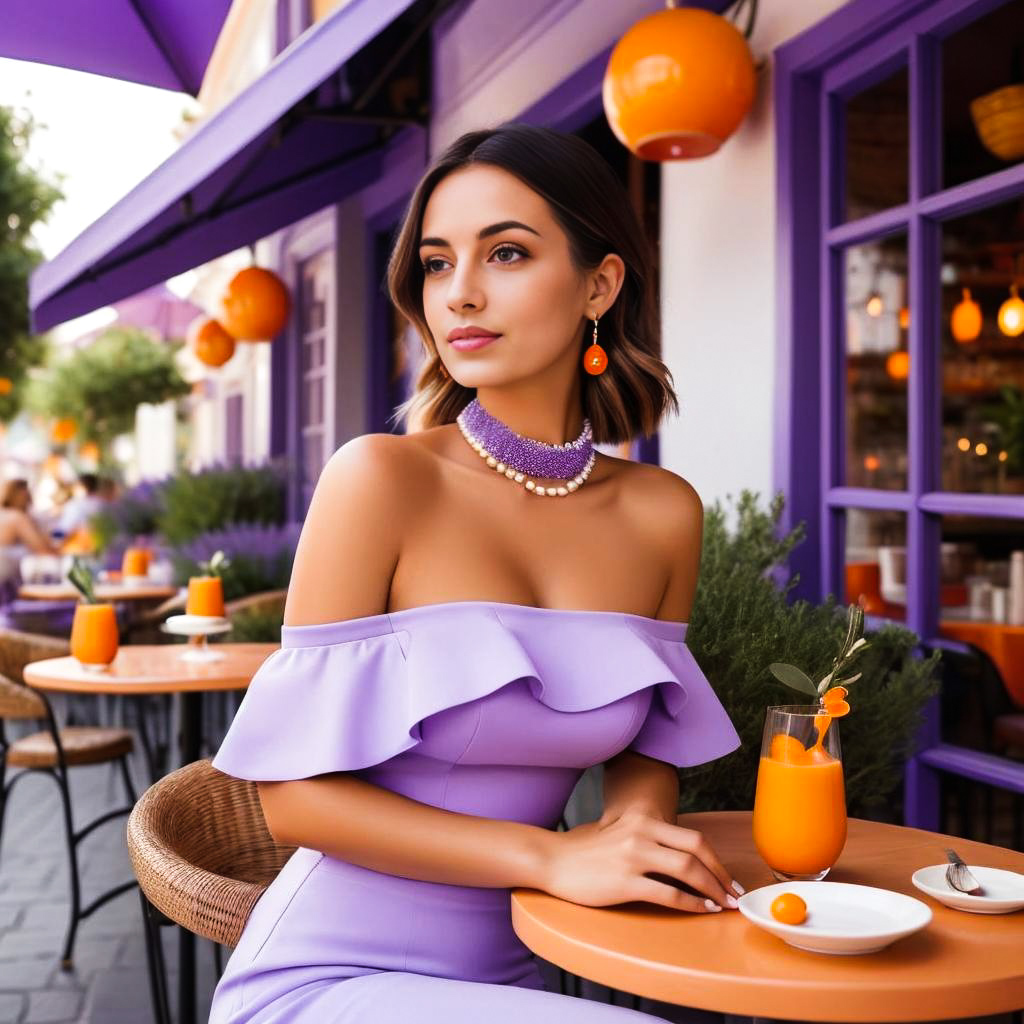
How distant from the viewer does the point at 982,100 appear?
2.92m

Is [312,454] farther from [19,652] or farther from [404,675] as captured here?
[404,675]

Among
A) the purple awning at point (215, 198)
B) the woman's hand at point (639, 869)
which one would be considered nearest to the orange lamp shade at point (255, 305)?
the purple awning at point (215, 198)

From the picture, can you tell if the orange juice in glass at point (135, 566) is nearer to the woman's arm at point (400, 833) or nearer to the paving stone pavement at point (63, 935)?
the paving stone pavement at point (63, 935)

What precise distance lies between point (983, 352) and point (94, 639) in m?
3.03

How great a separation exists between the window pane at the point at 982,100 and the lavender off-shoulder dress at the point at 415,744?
73.3 inches

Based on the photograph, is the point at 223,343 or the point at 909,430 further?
the point at 223,343

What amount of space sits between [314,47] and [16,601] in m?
5.49

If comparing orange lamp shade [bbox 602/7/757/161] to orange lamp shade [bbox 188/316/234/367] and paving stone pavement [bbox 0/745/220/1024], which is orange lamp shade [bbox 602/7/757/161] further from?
orange lamp shade [bbox 188/316/234/367]

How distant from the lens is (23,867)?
14.6 ft

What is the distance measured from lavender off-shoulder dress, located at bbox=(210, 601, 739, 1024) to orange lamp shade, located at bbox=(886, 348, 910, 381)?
1.87 metres

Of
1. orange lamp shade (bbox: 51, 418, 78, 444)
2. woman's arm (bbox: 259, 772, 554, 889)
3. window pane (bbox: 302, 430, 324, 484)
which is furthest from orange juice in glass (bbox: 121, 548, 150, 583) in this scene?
orange lamp shade (bbox: 51, 418, 78, 444)

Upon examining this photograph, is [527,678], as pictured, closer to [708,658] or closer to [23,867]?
[708,658]

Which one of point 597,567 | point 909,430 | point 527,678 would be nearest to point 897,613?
point 909,430

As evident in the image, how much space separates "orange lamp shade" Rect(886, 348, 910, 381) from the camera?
3156 mm
